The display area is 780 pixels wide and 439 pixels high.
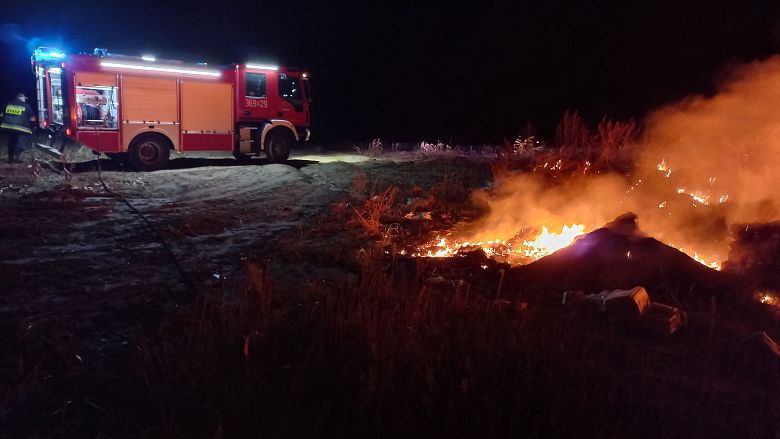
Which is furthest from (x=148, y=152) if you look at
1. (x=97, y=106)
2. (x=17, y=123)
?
(x=17, y=123)

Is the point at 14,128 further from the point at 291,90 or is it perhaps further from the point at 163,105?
the point at 291,90

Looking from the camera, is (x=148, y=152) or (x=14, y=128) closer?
(x=14, y=128)

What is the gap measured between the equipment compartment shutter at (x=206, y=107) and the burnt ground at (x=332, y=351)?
8322 mm

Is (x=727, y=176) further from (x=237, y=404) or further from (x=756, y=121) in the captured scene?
(x=237, y=404)

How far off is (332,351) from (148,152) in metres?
12.6

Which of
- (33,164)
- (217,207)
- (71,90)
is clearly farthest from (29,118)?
(217,207)

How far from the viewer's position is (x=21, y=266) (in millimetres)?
6137

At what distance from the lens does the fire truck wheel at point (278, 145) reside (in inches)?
664

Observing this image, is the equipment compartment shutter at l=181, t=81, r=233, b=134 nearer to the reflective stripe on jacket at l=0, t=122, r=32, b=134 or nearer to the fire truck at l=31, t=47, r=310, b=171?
the fire truck at l=31, t=47, r=310, b=171

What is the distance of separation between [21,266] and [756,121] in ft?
30.5

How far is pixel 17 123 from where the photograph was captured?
13164mm

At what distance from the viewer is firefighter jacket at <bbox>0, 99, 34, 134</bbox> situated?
13.1m

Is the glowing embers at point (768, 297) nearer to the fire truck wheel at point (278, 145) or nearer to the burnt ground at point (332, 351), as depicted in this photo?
the burnt ground at point (332, 351)

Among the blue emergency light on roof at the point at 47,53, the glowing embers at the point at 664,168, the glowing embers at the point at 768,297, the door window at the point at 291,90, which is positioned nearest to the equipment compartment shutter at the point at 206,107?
the door window at the point at 291,90
